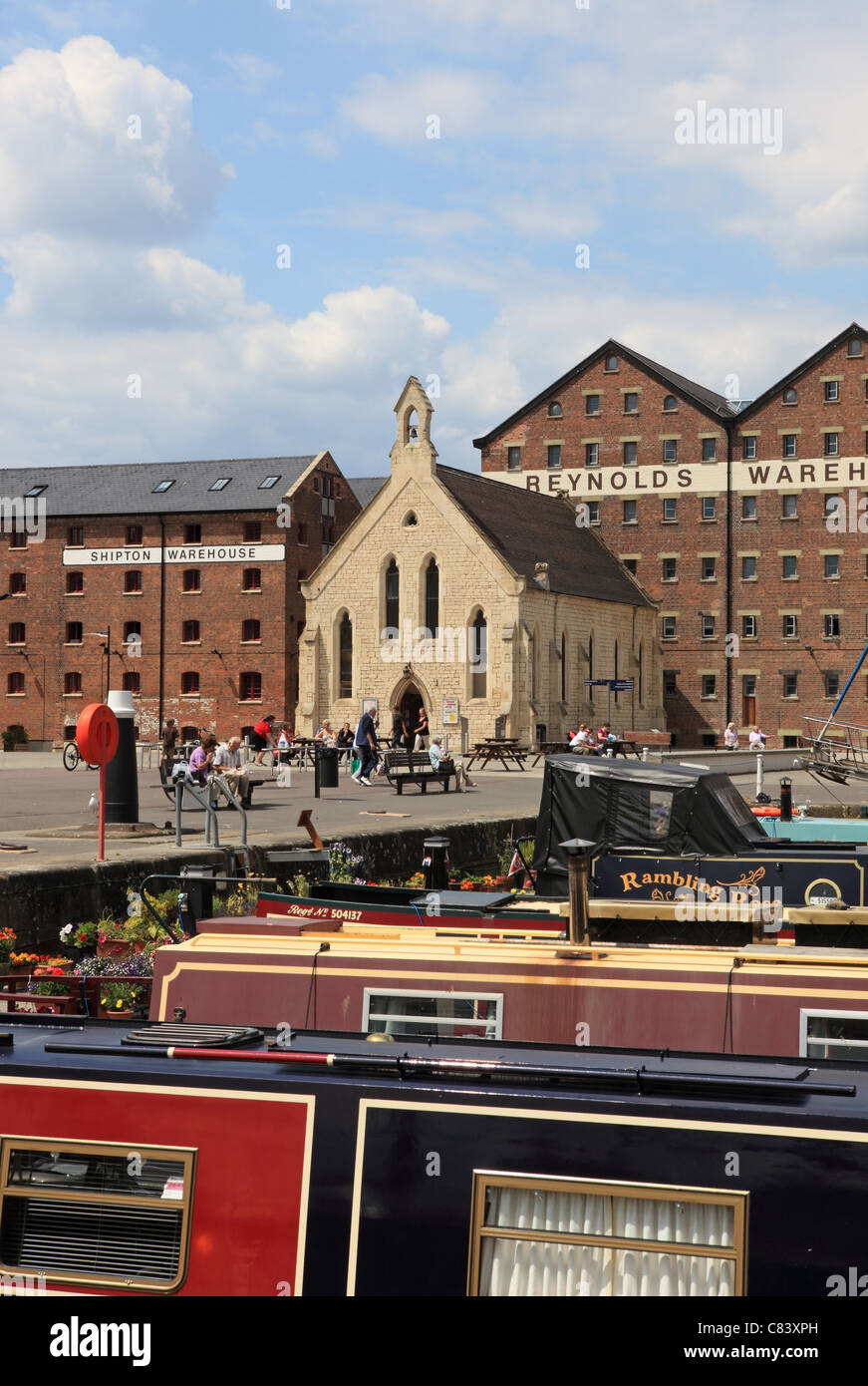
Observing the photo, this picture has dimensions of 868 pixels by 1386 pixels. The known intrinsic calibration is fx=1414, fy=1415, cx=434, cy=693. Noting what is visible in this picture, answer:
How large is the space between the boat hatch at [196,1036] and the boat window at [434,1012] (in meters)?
1.63

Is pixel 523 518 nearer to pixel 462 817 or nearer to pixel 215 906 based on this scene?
pixel 462 817

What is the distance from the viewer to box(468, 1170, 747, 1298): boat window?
429 centimetres

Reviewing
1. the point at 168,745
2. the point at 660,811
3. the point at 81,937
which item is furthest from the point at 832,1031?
the point at 168,745

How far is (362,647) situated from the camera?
187 ft

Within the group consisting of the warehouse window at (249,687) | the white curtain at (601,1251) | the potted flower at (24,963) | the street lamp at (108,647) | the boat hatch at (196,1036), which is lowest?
the potted flower at (24,963)

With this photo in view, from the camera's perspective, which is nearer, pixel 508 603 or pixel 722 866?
pixel 722 866

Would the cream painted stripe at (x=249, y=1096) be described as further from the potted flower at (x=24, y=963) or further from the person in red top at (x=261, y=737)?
the person in red top at (x=261, y=737)

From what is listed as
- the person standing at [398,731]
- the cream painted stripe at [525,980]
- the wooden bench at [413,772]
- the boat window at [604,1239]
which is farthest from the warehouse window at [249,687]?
the boat window at [604,1239]

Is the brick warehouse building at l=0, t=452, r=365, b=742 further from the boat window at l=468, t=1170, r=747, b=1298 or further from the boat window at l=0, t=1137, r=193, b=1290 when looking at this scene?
the boat window at l=468, t=1170, r=747, b=1298

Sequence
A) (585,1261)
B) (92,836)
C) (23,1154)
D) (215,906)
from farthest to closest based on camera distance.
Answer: (92,836)
(215,906)
(23,1154)
(585,1261)

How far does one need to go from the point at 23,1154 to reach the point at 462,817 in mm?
15673

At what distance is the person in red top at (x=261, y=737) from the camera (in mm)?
40912

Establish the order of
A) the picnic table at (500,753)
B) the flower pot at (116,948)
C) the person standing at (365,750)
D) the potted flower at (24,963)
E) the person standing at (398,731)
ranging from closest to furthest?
the potted flower at (24,963), the flower pot at (116,948), the person standing at (365,750), the picnic table at (500,753), the person standing at (398,731)

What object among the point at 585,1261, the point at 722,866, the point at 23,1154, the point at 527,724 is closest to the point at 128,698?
the point at 722,866
